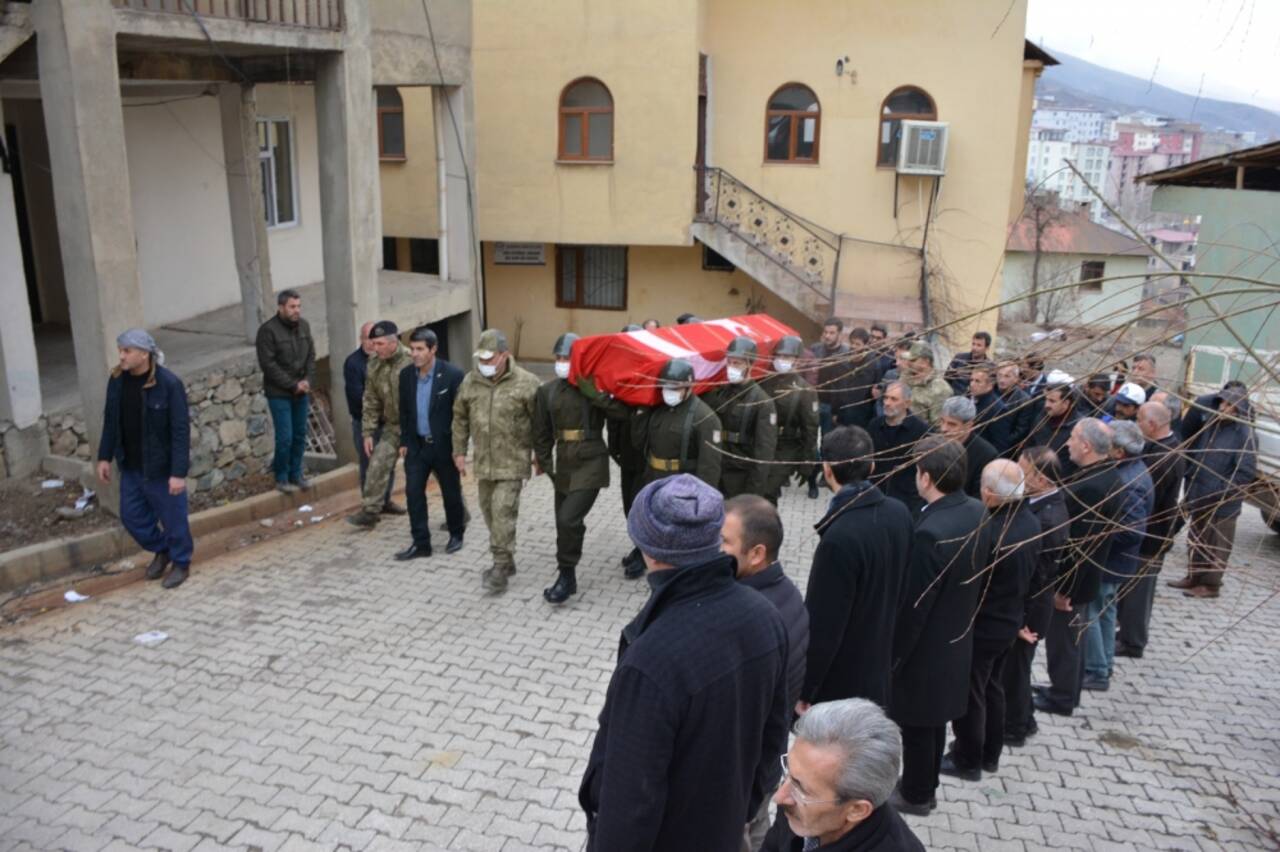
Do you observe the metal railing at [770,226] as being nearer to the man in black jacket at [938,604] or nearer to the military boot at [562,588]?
the military boot at [562,588]

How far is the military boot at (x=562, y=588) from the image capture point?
7.29 metres

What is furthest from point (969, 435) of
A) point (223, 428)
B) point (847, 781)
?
point (223, 428)

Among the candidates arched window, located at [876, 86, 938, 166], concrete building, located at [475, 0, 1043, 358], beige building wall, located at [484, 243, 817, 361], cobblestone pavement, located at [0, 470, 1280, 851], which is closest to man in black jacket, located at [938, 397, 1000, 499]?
cobblestone pavement, located at [0, 470, 1280, 851]

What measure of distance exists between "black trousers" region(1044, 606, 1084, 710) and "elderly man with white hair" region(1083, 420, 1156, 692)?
0.14 metres

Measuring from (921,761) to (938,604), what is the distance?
815 millimetres

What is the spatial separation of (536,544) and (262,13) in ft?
17.3

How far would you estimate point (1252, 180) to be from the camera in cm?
1316

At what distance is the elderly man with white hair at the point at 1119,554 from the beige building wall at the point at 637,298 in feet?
36.1

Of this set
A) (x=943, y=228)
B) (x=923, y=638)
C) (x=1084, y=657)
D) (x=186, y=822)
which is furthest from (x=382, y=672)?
(x=943, y=228)

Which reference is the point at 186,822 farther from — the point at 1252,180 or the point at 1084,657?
the point at 1252,180

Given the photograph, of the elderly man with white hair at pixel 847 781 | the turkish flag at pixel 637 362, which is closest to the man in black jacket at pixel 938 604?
the elderly man with white hair at pixel 847 781

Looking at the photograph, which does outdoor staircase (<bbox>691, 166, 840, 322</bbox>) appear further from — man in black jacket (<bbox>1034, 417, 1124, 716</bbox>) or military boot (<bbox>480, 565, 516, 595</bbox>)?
man in black jacket (<bbox>1034, 417, 1124, 716</bbox>)

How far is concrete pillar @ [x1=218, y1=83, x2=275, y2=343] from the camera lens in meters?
10.8

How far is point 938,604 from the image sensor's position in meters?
4.55
